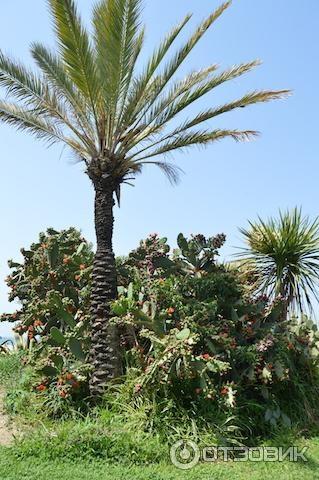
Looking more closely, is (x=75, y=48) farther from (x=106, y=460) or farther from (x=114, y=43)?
(x=106, y=460)

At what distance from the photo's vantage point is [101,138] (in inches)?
358

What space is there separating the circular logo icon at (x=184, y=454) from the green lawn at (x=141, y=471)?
140mm

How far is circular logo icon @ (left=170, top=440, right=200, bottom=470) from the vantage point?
6750mm

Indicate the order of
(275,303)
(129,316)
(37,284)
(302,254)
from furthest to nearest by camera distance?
(302,254) < (37,284) < (275,303) < (129,316)

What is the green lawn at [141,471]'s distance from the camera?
19.6 feet

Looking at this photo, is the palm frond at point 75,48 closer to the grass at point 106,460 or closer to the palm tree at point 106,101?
the palm tree at point 106,101

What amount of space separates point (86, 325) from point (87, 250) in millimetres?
2292

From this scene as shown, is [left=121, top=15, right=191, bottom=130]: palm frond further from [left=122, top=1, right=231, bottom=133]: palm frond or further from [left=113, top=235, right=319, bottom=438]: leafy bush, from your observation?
[left=113, top=235, right=319, bottom=438]: leafy bush

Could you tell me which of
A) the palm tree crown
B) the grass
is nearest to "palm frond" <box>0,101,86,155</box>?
the palm tree crown

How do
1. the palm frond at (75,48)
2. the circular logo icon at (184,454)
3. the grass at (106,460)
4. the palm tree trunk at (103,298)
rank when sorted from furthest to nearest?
1. the palm frond at (75,48)
2. the palm tree trunk at (103,298)
3. the circular logo icon at (184,454)
4. the grass at (106,460)

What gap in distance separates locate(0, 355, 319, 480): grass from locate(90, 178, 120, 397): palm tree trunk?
3.11 ft

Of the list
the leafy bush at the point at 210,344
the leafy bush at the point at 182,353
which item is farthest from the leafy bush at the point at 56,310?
the leafy bush at the point at 210,344

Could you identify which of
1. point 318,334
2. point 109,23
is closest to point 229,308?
point 318,334

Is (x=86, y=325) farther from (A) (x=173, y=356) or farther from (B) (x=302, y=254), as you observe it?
(B) (x=302, y=254)
